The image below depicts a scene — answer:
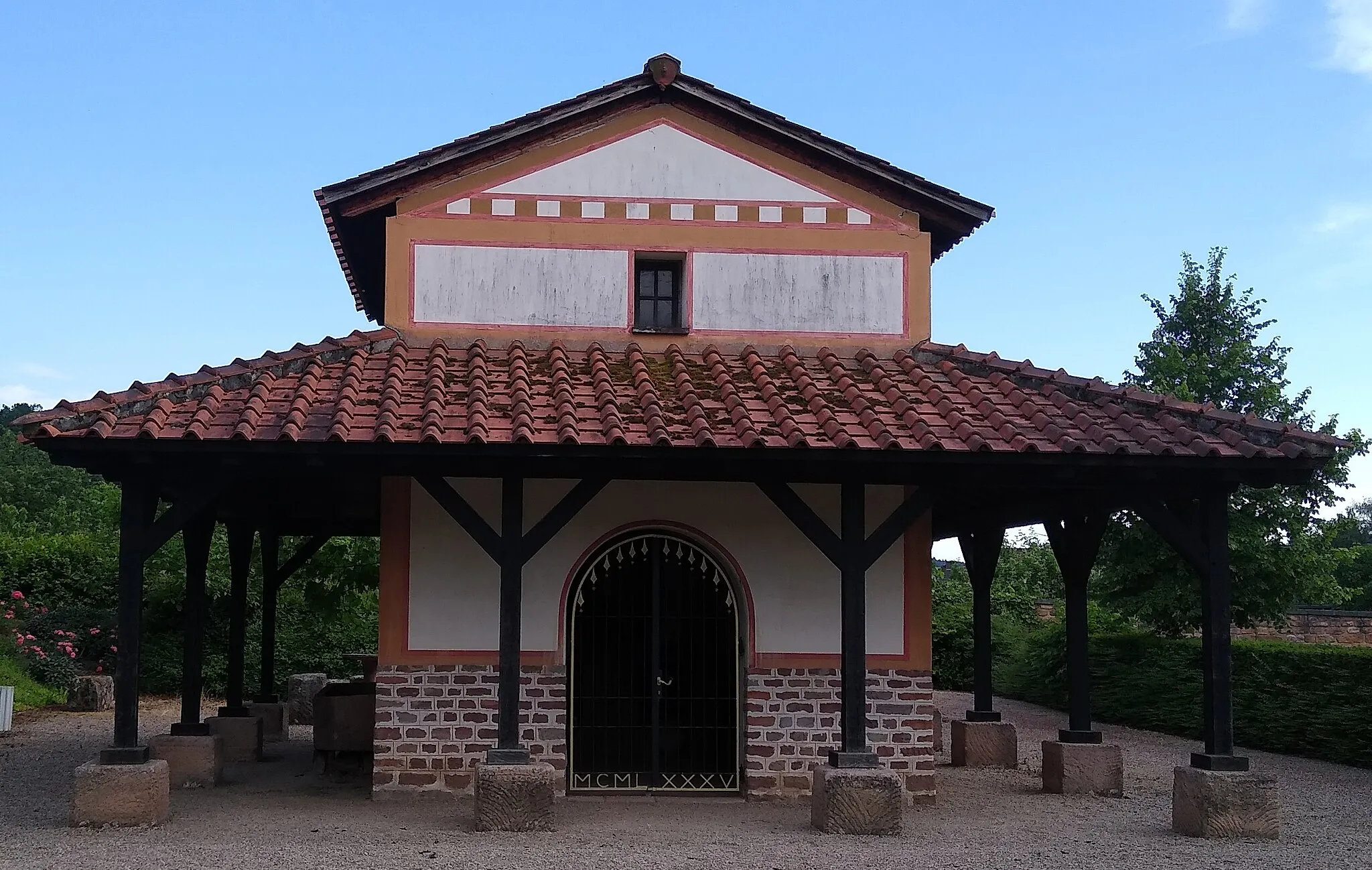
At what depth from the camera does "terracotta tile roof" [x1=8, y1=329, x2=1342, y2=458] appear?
8.71 metres

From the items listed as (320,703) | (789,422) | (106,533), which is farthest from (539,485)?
(106,533)

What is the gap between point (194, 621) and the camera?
40.8 feet

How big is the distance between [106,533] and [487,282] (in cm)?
1481

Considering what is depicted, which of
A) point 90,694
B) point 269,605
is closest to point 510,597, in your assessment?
point 269,605

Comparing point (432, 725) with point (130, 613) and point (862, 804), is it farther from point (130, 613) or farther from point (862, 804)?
point (862, 804)

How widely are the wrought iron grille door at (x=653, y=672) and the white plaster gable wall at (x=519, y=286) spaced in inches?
86.9

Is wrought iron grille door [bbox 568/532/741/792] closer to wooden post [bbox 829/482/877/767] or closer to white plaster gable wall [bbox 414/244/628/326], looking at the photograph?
wooden post [bbox 829/482/877/767]

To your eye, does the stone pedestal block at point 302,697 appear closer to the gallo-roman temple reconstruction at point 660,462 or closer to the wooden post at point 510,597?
the gallo-roman temple reconstruction at point 660,462

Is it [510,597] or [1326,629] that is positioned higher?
[510,597]

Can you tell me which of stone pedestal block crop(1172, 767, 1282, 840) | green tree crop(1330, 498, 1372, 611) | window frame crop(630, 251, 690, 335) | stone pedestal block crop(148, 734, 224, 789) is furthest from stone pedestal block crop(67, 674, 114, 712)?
green tree crop(1330, 498, 1372, 611)

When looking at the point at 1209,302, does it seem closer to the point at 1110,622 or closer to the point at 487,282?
the point at 1110,622

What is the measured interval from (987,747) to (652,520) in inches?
211

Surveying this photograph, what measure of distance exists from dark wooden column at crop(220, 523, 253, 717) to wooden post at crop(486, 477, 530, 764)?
18.9 feet

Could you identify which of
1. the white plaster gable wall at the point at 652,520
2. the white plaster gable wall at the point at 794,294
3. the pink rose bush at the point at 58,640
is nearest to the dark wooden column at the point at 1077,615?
the white plaster gable wall at the point at 652,520
